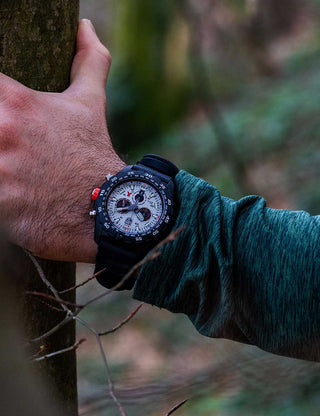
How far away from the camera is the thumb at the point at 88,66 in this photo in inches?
60.8

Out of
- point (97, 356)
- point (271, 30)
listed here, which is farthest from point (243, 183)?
point (271, 30)

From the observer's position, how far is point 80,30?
5.29 feet

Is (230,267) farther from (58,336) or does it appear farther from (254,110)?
(254,110)

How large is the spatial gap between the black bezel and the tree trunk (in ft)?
0.62

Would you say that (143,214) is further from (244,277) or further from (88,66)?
(88,66)

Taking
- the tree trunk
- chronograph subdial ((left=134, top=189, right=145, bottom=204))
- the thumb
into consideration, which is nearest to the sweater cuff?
chronograph subdial ((left=134, top=189, right=145, bottom=204))

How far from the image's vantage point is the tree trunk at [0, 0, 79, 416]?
140cm

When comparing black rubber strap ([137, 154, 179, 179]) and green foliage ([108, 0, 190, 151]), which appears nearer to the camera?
black rubber strap ([137, 154, 179, 179])

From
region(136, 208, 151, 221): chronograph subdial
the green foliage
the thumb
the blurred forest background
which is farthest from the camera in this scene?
the green foliage

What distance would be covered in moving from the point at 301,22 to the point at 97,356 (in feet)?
28.7

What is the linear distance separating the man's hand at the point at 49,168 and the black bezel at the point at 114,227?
0.08 feet

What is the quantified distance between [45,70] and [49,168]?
24 cm

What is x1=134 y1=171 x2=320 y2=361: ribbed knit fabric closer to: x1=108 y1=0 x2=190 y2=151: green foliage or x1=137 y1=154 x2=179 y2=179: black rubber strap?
x1=137 y1=154 x2=179 y2=179: black rubber strap

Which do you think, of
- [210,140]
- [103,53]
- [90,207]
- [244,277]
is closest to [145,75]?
[210,140]
